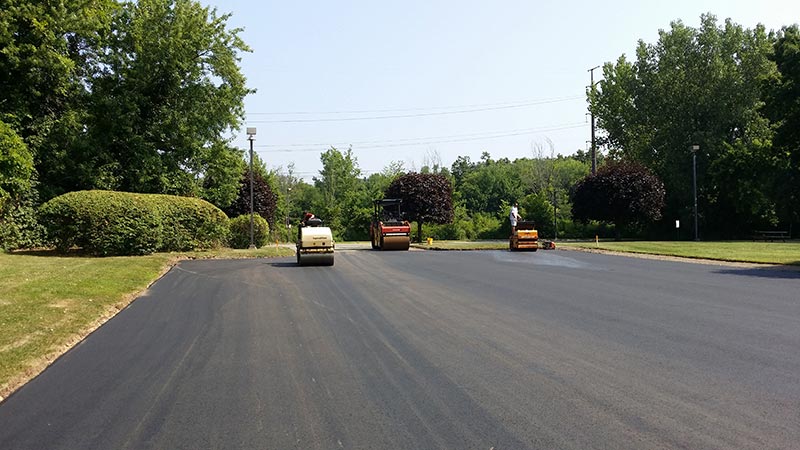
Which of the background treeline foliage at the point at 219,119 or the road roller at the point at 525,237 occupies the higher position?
the background treeline foliage at the point at 219,119

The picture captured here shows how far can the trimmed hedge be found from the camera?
24734mm

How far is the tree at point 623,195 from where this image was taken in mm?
44750

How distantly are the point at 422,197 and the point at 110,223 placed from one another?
74.0 ft

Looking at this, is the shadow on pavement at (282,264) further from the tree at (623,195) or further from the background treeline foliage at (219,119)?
the tree at (623,195)

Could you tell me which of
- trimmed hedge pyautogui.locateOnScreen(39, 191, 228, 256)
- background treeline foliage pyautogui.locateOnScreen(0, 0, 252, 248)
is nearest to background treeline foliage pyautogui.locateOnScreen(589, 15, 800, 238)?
background treeline foliage pyautogui.locateOnScreen(0, 0, 252, 248)

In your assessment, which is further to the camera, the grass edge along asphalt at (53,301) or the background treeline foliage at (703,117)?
the background treeline foliage at (703,117)

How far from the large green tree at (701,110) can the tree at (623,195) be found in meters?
5.88

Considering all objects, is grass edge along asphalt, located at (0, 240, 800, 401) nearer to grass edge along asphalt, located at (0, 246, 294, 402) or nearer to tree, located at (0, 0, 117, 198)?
grass edge along asphalt, located at (0, 246, 294, 402)

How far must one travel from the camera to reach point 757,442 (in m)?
4.61

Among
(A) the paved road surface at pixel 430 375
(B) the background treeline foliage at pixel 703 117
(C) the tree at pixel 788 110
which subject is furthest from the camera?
(B) the background treeline foliage at pixel 703 117

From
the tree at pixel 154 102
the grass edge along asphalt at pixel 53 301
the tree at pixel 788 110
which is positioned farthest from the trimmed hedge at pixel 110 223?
the tree at pixel 788 110

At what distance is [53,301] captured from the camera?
11781 mm

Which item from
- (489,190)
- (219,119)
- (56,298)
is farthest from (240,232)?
(489,190)

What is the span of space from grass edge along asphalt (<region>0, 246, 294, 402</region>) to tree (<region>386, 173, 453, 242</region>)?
75.3 feet
